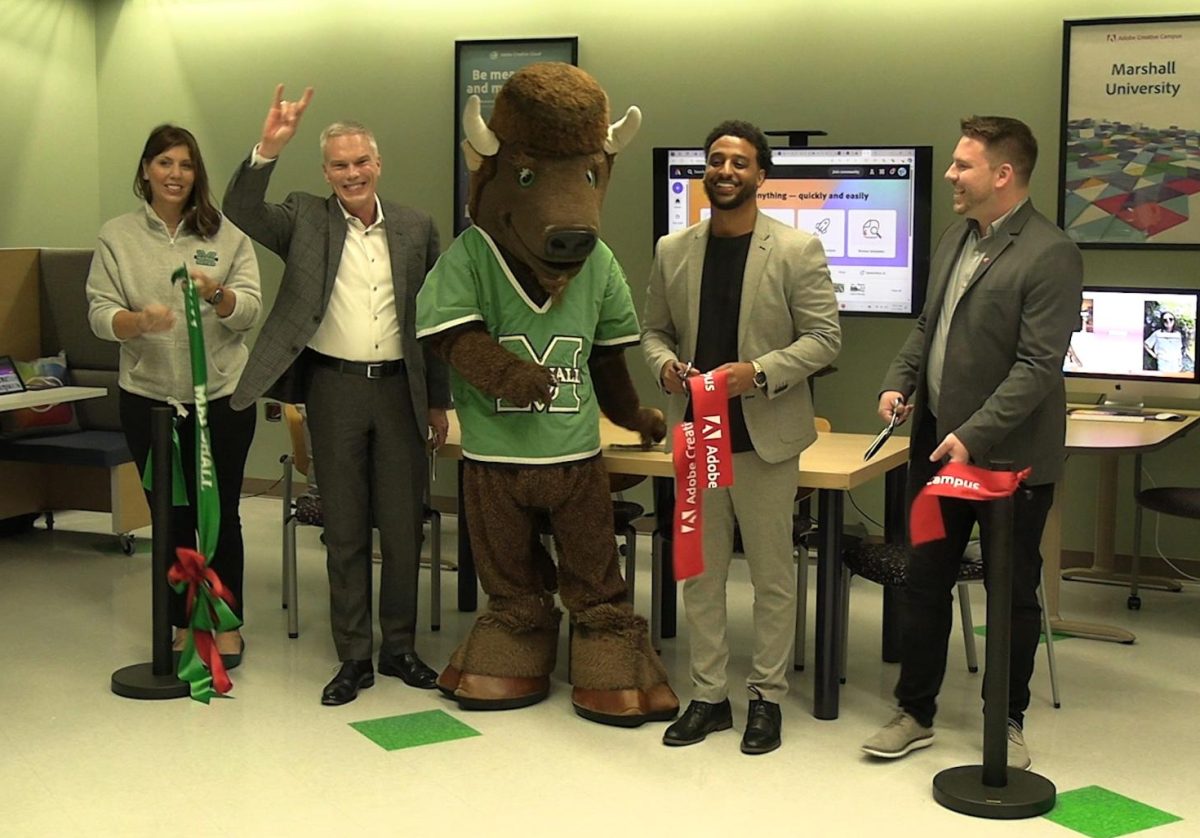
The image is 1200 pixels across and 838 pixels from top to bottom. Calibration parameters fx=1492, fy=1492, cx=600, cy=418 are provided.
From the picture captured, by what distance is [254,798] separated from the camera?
3.60m

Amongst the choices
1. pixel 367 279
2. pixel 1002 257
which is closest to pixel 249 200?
pixel 367 279

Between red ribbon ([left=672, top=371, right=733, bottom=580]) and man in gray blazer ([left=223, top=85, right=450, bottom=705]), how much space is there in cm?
95

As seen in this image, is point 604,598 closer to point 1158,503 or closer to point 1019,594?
point 1019,594

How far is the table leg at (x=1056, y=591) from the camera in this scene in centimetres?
504

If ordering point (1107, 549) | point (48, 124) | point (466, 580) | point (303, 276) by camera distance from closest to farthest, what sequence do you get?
point (303, 276), point (466, 580), point (1107, 549), point (48, 124)

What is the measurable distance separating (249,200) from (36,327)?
2.99m

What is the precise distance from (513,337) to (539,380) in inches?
6.6

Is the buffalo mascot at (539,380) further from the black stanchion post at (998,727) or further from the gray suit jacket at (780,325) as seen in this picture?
the black stanchion post at (998,727)

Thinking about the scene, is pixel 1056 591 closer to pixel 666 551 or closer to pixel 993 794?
pixel 666 551

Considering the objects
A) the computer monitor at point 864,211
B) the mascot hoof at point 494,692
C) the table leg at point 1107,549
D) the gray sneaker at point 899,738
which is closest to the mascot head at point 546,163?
the mascot hoof at point 494,692

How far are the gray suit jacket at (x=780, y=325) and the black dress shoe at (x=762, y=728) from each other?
0.69 m

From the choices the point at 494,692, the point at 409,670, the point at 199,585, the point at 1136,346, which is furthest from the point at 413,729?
the point at 1136,346

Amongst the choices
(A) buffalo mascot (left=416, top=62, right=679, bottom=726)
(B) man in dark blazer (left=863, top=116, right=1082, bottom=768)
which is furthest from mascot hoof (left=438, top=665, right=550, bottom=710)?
(B) man in dark blazer (left=863, top=116, right=1082, bottom=768)

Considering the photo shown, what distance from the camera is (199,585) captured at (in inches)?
169
